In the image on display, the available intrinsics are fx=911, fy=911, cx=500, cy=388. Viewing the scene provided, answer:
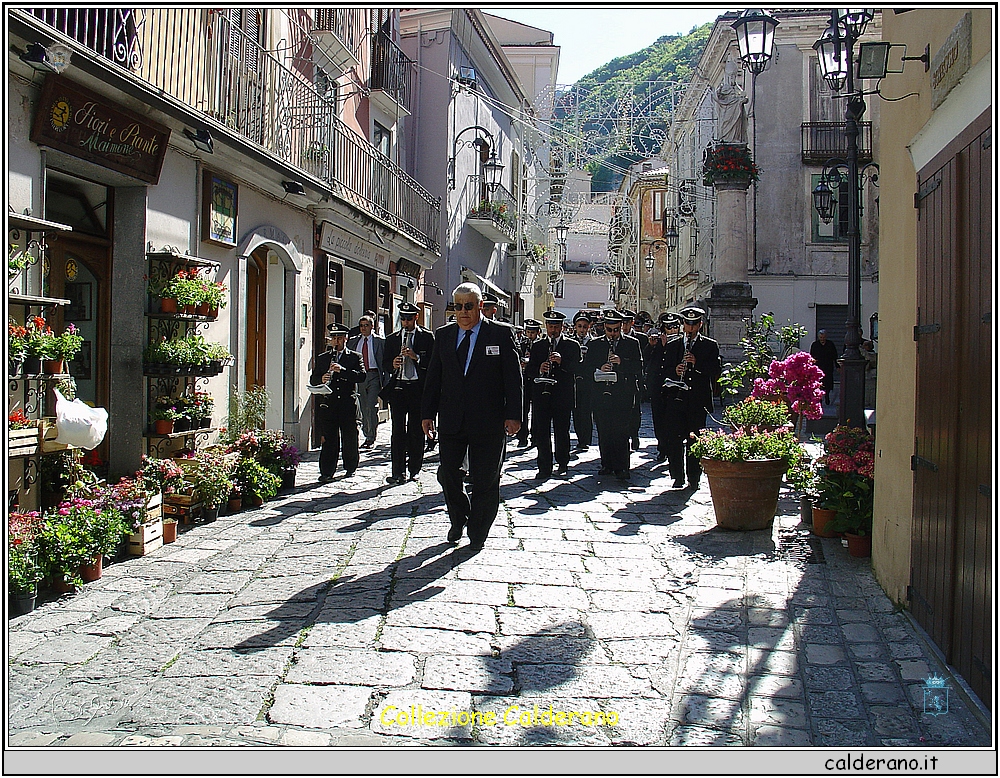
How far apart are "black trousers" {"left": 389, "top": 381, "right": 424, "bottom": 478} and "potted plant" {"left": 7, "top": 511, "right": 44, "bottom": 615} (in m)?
4.72

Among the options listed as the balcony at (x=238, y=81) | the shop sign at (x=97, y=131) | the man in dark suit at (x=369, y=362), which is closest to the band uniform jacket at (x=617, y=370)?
the man in dark suit at (x=369, y=362)

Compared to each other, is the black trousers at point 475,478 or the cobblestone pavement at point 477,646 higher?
the black trousers at point 475,478

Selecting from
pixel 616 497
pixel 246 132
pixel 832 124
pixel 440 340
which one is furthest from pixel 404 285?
pixel 832 124

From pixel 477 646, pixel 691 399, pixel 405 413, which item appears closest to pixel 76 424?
pixel 477 646

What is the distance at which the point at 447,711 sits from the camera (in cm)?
378

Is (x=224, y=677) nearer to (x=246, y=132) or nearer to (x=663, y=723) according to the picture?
(x=663, y=723)

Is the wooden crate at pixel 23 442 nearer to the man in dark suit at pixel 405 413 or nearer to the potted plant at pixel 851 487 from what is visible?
the man in dark suit at pixel 405 413

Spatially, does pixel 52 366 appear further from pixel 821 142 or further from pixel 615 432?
pixel 821 142

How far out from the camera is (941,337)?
4477 millimetres

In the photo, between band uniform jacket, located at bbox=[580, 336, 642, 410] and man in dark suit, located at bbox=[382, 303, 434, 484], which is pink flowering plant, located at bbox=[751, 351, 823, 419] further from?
man in dark suit, located at bbox=[382, 303, 434, 484]

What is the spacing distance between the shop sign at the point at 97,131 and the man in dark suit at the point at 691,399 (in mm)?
5532

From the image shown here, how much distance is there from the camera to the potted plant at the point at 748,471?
281 inches

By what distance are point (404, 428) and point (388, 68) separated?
9983 mm

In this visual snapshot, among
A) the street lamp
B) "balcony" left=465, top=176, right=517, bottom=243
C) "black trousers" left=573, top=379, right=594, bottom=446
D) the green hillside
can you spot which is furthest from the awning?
the street lamp
